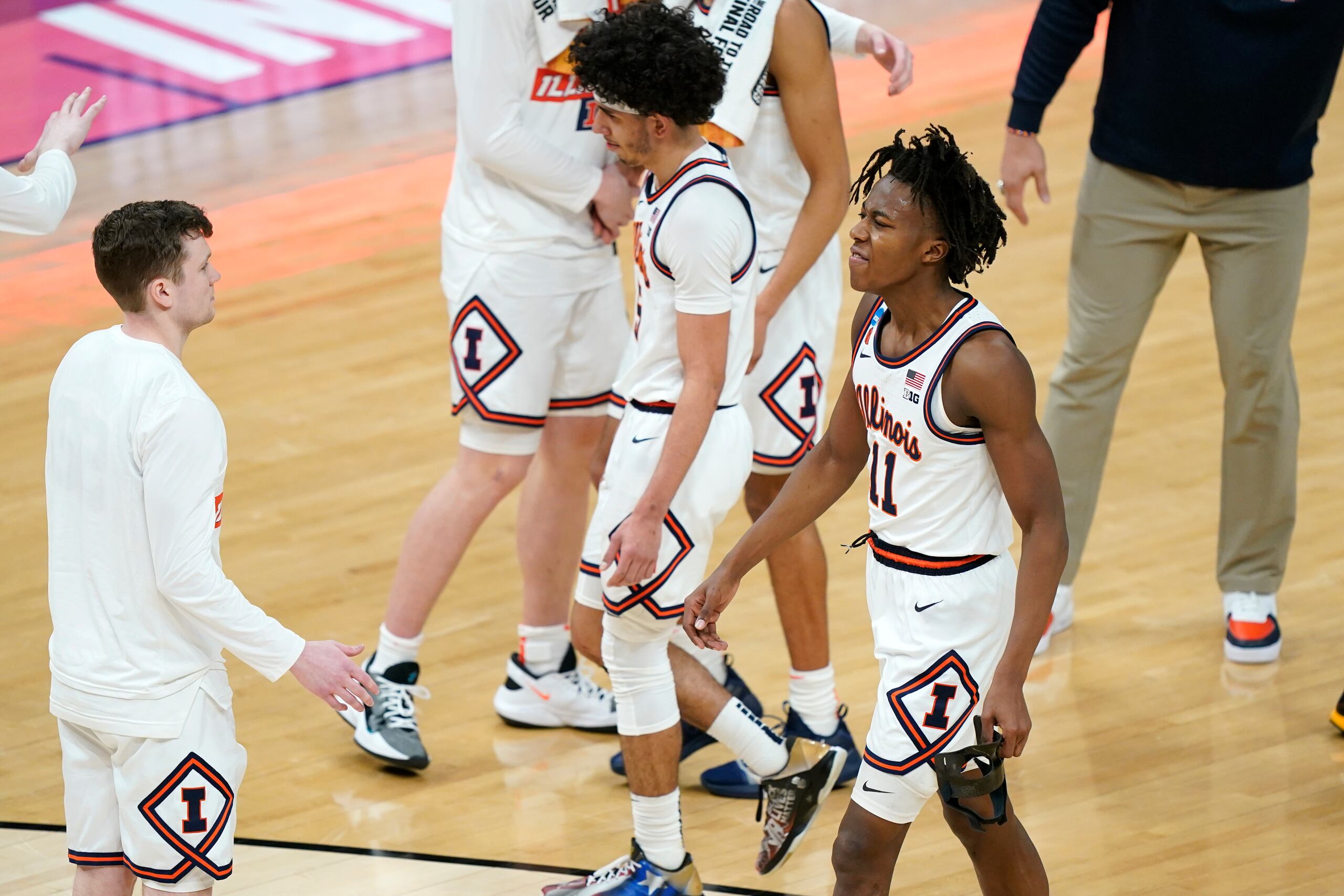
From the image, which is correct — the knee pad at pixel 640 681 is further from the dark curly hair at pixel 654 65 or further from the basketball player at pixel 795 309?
the dark curly hair at pixel 654 65

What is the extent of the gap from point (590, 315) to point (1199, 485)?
2193mm

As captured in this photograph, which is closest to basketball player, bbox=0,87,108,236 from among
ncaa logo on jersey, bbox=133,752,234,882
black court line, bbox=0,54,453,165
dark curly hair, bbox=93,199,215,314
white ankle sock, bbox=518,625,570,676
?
dark curly hair, bbox=93,199,215,314

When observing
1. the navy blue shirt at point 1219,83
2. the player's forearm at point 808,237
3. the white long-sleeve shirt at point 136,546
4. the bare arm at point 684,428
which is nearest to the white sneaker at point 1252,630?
the navy blue shirt at point 1219,83

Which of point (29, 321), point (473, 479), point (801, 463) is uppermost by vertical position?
point (801, 463)

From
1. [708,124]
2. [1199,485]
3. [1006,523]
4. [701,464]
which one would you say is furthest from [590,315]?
[1199,485]

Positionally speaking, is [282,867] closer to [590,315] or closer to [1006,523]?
[590,315]

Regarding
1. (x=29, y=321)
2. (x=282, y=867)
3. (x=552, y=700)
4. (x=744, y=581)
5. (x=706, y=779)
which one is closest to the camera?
(x=282, y=867)

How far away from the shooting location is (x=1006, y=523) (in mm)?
3031

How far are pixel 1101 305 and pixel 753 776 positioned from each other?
1.50 metres

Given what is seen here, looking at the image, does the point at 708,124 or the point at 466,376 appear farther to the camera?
the point at 466,376

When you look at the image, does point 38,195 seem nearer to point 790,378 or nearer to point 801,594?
point 790,378

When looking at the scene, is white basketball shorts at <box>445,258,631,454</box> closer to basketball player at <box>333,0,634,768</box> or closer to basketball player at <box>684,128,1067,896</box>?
basketball player at <box>333,0,634,768</box>

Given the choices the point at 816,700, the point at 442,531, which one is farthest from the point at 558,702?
the point at 816,700

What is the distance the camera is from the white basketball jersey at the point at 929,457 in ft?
9.56
